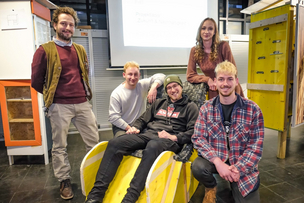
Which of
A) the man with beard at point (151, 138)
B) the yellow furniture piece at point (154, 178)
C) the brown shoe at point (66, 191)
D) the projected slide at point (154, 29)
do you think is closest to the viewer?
the yellow furniture piece at point (154, 178)

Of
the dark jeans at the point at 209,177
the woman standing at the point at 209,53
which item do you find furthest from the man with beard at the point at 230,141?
the woman standing at the point at 209,53

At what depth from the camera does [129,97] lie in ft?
7.03

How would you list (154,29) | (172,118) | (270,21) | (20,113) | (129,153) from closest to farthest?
(129,153)
(172,118)
(270,21)
(20,113)
(154,29)

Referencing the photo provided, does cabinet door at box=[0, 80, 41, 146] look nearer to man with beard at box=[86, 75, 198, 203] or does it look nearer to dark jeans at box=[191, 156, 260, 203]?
man with beard at box=[86, 75, 198, 203]

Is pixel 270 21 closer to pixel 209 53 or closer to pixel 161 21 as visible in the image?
pixel 209 53

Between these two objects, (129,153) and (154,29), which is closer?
(129,153)

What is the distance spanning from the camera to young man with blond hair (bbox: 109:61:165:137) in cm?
205

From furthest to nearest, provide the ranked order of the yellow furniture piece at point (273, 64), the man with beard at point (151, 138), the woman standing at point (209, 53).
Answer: the yellow furniture piece at point (273, 64)
the woman standing at point (209, 53)
the man with beard at point (151, 138)

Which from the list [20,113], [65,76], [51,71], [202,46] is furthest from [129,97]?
[20,113]

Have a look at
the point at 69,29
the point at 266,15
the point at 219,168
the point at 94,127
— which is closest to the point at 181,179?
the point at 219,168

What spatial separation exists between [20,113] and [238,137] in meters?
2.62

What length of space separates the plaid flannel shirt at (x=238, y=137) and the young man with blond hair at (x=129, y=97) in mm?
672

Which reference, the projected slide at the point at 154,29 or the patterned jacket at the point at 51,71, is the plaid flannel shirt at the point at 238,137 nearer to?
the patterned jacket at the point at 51,71

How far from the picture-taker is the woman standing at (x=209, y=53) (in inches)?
83.3
